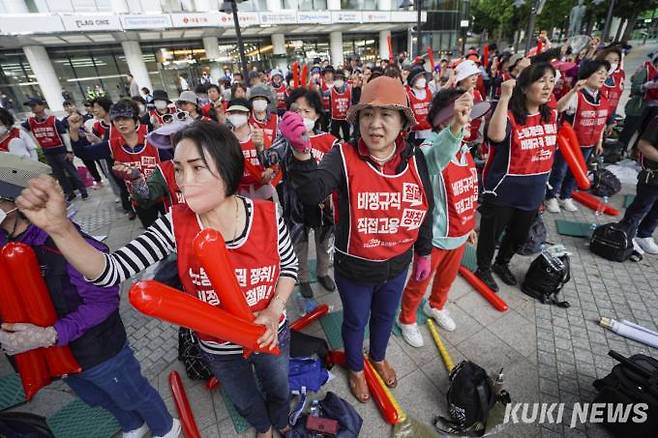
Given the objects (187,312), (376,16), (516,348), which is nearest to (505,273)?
(516,348)

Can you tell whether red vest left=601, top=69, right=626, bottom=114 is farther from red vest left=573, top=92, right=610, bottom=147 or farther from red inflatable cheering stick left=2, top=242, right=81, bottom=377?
red inflatable cheering stick left=2, top=242, right=81, bottom=377

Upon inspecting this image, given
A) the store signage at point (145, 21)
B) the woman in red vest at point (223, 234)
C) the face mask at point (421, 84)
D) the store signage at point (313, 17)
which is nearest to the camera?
the woman in red vest at point (223, 234)

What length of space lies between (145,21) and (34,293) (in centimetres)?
2219

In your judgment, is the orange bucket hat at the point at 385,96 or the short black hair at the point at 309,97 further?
the short black hair at the point at 309,97

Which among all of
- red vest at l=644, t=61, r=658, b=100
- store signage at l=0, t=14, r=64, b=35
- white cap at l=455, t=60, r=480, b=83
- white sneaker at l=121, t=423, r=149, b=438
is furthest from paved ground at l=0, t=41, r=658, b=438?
store signage at l=0, t=14, r=64, b=35

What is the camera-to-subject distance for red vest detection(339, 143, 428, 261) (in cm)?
193

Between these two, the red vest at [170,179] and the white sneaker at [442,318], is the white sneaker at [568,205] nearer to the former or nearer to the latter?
the white sneaker at [442,318]

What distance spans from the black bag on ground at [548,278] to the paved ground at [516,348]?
0.35 ft

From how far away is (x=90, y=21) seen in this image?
16625 mm

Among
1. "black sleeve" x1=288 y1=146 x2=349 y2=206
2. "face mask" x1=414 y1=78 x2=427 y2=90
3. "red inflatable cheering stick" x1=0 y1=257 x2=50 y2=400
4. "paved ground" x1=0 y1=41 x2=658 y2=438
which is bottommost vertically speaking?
"paved ground" x1=0 y1=41 x2=658 y2=438

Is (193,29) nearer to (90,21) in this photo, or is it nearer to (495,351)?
(90,21)

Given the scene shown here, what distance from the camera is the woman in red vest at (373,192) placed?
1760 millimetres

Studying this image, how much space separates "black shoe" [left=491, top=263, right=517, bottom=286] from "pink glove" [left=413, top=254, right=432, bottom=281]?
1842mm

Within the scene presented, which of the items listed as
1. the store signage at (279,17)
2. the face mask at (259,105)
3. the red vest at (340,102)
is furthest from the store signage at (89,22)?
the face mask at (259,105)
